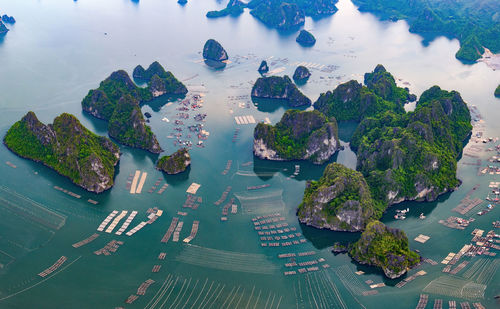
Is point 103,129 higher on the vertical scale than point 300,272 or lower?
lower

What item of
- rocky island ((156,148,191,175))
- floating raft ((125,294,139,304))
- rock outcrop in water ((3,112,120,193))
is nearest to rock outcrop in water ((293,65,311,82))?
rocky island ((156,148,191,175))

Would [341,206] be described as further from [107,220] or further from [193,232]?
[107,220]

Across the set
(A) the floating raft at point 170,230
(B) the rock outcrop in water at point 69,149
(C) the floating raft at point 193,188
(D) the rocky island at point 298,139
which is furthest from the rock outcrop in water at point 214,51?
(A) the floating raft at point 170,230

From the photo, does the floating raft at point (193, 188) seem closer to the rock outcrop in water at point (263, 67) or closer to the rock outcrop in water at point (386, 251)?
the rock outcrop in water at point (386, 251)

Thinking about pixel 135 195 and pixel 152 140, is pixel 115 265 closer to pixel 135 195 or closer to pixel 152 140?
pixel 135 195

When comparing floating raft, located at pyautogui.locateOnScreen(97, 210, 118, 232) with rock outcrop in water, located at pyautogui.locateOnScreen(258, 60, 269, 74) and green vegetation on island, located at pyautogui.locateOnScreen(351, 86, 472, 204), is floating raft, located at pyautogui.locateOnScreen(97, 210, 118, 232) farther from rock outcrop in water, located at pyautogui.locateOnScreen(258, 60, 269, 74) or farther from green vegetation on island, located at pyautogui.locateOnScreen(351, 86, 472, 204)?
rock outcrop in water, located at pyautogui.locateOnScreen(258, 60, 269, 74)

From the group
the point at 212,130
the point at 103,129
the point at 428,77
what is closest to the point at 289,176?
the point at 212,130
